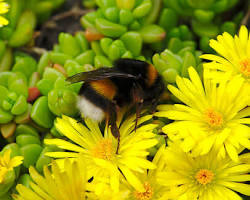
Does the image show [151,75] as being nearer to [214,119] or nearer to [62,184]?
[214,119]

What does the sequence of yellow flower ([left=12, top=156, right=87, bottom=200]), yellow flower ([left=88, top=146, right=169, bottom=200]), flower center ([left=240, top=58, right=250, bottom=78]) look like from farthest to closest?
flower center ([left=240, top=58, right=250, bottom=78]) < yellow flower ([left=88, top=146, right=169, bottom=200]) < yellow flower ([left=12, top=156, right=87, bottom=200])

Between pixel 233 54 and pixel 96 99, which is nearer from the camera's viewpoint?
pixel 96 99

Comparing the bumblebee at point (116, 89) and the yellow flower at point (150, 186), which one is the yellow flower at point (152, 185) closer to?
the yellow flower at point (150, 186)

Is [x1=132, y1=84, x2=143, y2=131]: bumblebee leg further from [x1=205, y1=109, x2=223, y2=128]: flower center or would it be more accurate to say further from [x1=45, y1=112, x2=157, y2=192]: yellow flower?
[x1=205, y1=109, x2=223, y2=128]: flower center

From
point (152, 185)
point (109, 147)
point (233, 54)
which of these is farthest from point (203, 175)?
point (233, 54)

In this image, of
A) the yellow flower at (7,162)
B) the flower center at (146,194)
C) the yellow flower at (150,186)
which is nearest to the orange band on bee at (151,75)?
the yellow flower at (150,186)

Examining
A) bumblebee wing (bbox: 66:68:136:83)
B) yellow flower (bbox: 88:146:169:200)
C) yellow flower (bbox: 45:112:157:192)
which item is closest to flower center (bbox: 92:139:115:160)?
yellow flower (bbox: 45:112:157:192)

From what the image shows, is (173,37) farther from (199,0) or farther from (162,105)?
(162,105)

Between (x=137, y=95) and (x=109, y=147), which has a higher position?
(x=137, y=95)
